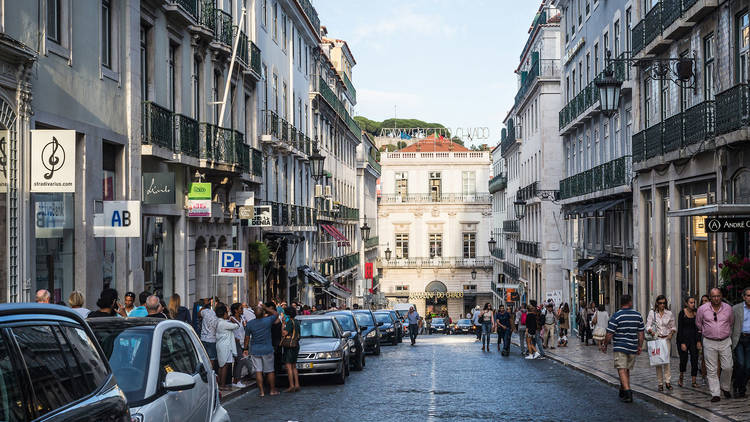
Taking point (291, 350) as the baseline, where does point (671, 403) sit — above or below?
below

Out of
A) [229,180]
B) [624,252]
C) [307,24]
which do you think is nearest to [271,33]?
[307,24]

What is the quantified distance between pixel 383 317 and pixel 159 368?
1283 inches

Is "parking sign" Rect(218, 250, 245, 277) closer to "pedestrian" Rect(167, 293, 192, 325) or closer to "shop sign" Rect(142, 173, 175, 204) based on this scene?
"shop sign" Rect(142, 173, 175, 204)

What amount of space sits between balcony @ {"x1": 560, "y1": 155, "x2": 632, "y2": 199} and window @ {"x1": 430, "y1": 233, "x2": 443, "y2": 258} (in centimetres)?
4639

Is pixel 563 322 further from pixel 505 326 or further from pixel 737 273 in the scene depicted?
pixel 737 273

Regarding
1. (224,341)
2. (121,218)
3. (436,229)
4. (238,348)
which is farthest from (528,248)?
(121,218)

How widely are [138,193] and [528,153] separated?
4436 centimetres

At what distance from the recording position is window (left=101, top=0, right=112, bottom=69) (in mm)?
20234

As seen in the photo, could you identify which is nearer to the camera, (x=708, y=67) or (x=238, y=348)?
(x=238, y=348)

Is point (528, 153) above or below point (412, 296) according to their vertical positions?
above

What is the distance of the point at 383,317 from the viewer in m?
40.3

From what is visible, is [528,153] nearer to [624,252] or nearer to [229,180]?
[624,252]

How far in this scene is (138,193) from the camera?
21.8m

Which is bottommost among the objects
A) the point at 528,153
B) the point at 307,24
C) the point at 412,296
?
the point at 412,296
